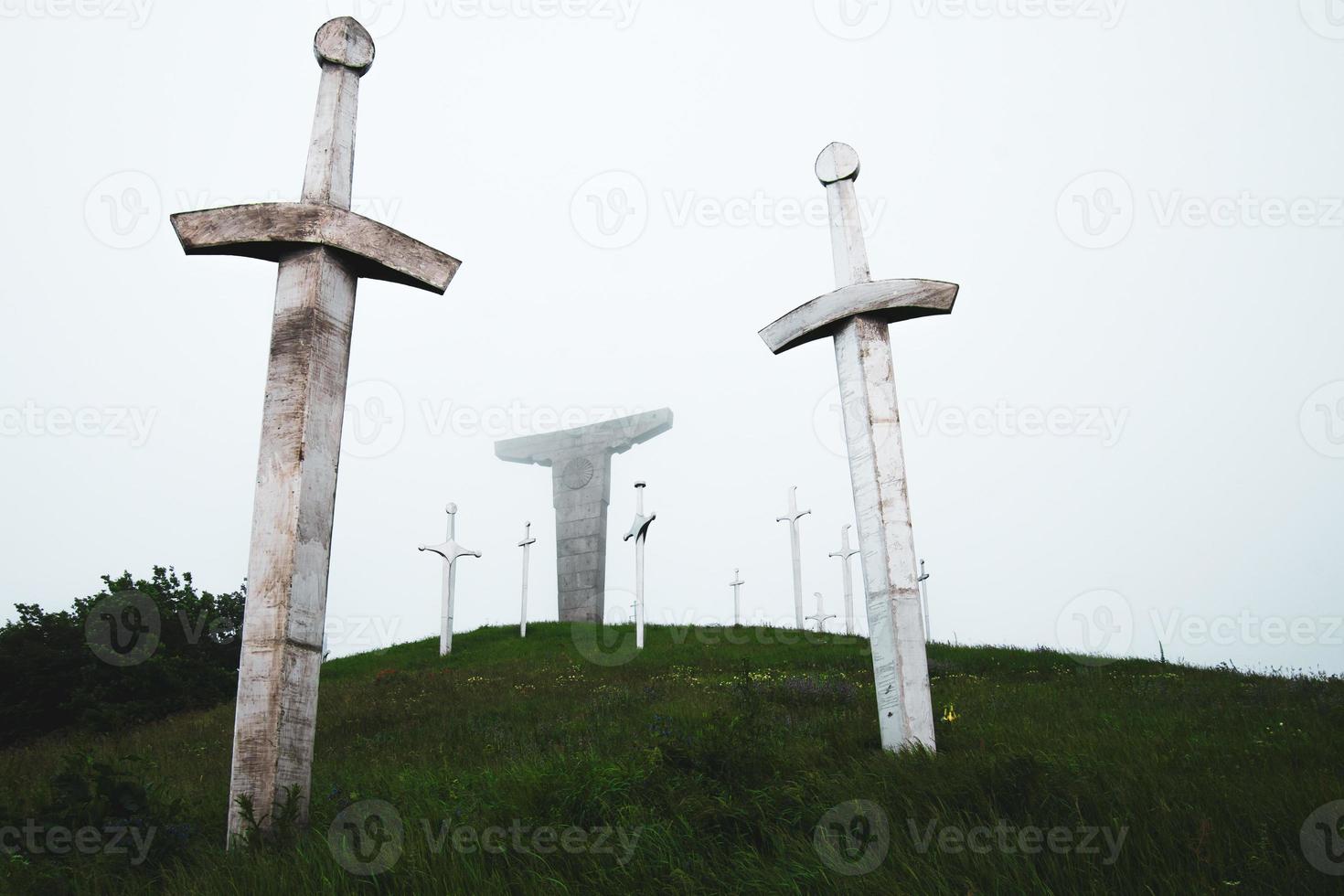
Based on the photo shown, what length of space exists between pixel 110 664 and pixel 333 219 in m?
15.3

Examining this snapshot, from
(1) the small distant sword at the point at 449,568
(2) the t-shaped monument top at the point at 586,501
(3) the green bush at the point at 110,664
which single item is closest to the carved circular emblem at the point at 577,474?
(2) the t-shaped monument top at the point at 586,501

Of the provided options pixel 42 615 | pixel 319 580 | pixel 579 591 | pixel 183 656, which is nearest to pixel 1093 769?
pixel 319 580

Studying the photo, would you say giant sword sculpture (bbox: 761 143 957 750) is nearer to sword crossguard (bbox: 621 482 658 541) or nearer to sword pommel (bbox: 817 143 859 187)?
sword pommel (bbox: 817 143 859 187)

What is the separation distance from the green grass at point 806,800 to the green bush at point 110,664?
24.0 ft

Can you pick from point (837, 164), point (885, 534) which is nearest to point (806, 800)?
point (885, 534)

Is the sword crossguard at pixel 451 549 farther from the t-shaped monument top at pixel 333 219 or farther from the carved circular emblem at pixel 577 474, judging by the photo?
the t-shaped monument top at pixel 333 219

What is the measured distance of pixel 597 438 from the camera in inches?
1115

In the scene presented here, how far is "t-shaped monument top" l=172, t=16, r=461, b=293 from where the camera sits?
20.3 ft

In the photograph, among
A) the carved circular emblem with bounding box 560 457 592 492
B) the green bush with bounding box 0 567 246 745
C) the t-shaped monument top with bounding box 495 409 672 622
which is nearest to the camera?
the green bush with bounding box 0 567 246 745

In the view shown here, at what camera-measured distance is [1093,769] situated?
5.26m

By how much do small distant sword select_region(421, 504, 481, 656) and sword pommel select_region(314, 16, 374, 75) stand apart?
1623 cm

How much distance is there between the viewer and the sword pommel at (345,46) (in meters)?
6.70

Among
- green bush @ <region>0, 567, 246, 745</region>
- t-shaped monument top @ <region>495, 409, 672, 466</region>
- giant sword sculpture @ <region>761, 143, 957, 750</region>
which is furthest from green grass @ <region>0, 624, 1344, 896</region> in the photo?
t-shaped monument top @ <region>495, 409, 672, 466</region>

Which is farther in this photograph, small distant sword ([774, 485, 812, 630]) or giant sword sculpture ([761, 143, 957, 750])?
small distant sword ([774, 485, 812, 630])
